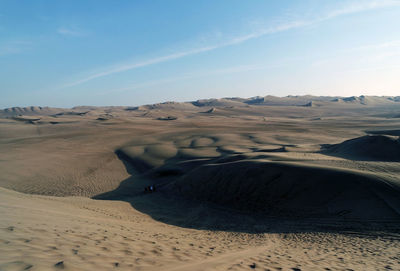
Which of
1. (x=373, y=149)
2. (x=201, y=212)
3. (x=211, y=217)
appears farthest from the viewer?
(x=373, y=149)

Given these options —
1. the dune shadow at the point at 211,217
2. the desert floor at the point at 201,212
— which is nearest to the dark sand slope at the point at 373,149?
the desert floor at the point at 201,212

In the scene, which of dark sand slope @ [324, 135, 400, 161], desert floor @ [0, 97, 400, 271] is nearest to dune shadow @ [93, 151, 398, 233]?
→ desert floor @ [0, 97, 400, 271]

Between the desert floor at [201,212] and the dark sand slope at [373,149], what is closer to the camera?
the desert floor at [201,212]

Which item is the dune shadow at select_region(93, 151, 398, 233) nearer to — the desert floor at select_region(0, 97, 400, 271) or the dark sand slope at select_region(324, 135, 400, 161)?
the desert floor at select_region(0, 97, 400, 271)

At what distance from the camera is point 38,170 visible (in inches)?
745

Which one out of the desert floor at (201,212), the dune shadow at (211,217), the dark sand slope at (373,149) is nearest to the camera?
the desert floor at (201,212)

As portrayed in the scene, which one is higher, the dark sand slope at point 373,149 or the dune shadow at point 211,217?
the dark sand slope at point 373,149

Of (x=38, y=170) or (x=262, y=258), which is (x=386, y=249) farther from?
(x=38, y=170)

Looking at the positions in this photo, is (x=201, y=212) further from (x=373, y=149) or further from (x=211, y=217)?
(x=373, y=149)

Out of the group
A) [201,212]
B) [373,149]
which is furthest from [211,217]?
[373,149]

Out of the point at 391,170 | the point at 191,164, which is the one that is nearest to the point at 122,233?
the point at 391,170

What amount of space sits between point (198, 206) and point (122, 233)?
6.19 meters

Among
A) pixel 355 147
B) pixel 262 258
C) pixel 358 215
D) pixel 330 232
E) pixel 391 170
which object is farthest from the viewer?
pixel 355 147

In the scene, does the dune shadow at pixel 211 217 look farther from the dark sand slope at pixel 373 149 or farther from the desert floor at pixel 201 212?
the dark sand slope at pixel 373 149
